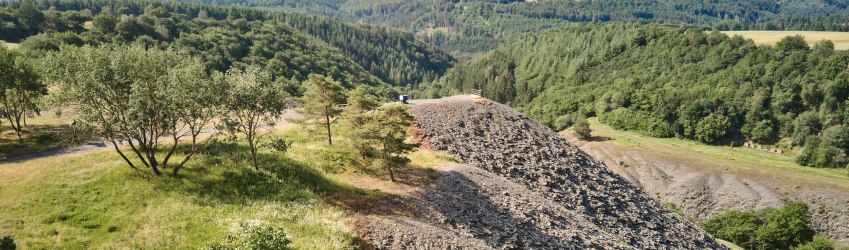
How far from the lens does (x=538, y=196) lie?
4731cm

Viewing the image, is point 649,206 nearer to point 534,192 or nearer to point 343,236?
point 534,192

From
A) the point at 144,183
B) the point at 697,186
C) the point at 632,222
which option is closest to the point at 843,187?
the point at 697,186

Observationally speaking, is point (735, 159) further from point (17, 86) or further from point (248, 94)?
point (17, 86)

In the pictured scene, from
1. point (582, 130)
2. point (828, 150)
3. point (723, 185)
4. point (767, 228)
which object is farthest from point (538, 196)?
point (828, 150)

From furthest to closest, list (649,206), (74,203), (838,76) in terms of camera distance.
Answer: (838,76) < (649,206) < (74,203)

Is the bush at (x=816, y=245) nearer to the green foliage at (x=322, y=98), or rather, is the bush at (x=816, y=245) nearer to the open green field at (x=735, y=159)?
the open green field at (x=735, y=159)

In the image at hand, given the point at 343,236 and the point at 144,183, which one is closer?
the point at 343,236

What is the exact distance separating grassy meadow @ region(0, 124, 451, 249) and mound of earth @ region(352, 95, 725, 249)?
4650mm

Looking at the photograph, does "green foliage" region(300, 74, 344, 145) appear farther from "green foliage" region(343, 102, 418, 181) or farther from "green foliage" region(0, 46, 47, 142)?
"green foliage" region(0, 46, 47, 142)

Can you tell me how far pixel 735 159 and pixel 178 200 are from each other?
124873 mm

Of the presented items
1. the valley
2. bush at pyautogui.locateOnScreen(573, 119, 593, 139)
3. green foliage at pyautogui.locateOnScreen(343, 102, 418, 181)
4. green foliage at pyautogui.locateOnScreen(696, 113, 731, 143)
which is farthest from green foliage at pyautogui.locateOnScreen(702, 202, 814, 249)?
green foliage at pyautogui.locateOnScreen(343, 102, 418, 181)

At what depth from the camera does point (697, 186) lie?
9350cm

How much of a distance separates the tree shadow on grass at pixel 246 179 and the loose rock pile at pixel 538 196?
9.82 metres

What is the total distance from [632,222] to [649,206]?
24.6 feet
